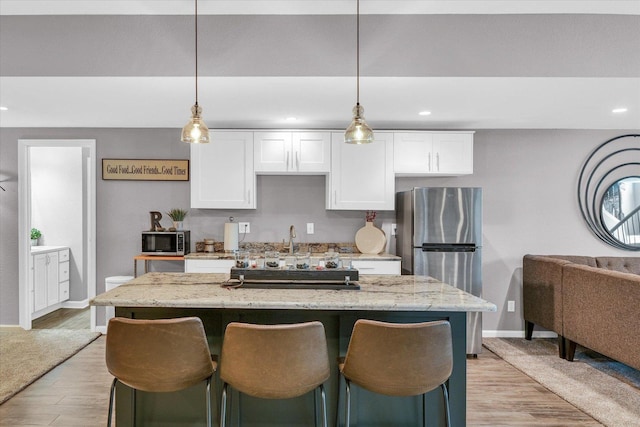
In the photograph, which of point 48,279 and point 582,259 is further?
point 48,279

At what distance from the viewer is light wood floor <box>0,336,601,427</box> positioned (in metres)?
2.59

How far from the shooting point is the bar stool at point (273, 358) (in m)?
1.67

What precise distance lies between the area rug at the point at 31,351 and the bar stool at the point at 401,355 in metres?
2.68

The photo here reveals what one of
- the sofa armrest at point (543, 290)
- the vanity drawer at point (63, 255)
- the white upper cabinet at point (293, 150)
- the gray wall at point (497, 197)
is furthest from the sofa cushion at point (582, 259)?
the vanity drawer at point (63, 255)

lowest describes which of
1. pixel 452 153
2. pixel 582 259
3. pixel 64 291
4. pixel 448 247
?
pixel 64 291

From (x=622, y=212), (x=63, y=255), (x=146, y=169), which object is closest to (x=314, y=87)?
(x=146, y=169)

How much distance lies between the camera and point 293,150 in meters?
4.15

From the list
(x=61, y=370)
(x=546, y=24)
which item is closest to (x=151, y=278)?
(x=61, y=370)

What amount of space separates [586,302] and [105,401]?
150 inches

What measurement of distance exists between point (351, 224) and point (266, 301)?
269 centimetres

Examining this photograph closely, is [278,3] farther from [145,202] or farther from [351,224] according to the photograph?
[145,202]

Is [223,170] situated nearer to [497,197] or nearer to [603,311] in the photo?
[497,197]

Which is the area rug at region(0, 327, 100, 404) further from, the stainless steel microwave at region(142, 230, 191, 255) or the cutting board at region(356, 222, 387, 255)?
the cutting board at region(356, 222, 387, 255)

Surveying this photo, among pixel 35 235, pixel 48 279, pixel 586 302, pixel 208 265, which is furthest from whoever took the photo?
pixel 35 235
